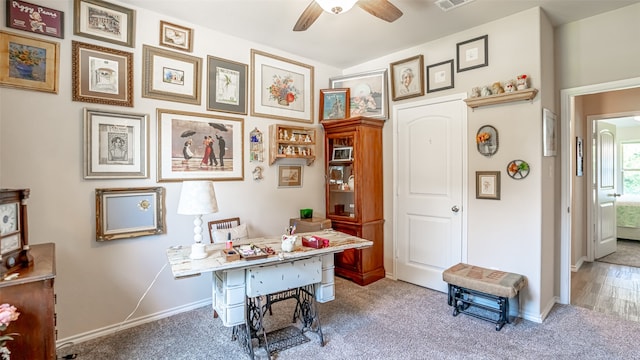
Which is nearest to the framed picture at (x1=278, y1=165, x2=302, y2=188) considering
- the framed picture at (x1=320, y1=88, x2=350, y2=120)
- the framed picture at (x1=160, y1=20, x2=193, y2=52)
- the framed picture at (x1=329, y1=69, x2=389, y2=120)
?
the framed picture at (x1=320, y1=88, x2=350, y2=120)

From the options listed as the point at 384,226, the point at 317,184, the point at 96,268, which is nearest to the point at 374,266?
the point at 384,226

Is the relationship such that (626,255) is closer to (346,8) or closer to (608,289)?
(608,289)

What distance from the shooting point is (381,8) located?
2.25m

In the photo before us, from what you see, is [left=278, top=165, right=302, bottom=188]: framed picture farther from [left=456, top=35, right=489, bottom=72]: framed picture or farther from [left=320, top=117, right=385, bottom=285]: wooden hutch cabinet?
[left=456, top=35, right=489, bottom=72]: framed picture

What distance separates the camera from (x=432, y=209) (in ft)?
11.8

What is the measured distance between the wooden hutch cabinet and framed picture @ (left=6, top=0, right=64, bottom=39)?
2.67 m

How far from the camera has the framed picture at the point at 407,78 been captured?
11.9 feet

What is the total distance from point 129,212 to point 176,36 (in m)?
1.66

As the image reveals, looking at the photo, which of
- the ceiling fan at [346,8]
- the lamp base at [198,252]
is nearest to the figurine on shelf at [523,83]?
the ceiling fan at [346,8]

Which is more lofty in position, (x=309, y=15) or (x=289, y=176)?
(x=309, y=15)

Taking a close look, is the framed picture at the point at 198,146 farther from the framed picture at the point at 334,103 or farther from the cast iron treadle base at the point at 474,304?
the cast iron treadle base at the point at 474,304

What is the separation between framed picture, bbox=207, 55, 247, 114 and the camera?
10.4 ft

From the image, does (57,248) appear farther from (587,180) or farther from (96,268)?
(587,180)

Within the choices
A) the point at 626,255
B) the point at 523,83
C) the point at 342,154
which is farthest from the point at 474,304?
the point at 626,255
